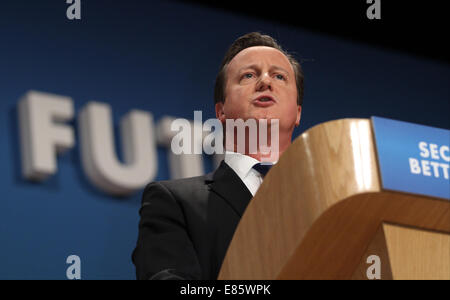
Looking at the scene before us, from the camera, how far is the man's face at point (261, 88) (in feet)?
5.01

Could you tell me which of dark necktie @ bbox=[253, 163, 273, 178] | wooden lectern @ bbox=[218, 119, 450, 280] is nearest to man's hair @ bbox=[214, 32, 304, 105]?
dark necktie @ bbox=[253, 163, 273, 178]

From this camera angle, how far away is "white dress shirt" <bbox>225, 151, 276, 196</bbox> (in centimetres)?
147

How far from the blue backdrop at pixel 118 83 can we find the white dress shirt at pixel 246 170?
123cm

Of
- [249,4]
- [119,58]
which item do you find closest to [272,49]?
[119,58]

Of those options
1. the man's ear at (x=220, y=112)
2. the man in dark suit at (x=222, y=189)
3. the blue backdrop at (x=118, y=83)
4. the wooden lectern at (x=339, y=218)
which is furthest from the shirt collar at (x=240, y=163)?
the blue backdrop at (x=118, y=83)

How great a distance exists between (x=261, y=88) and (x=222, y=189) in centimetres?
26

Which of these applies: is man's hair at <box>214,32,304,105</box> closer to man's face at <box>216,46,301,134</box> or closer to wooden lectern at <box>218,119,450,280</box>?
man's face at <box>216,46,301,134</box>

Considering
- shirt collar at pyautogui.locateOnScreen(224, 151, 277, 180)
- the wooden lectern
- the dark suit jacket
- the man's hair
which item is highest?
the man's hair

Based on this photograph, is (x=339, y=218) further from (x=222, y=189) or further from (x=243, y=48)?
(x=243, y=48)

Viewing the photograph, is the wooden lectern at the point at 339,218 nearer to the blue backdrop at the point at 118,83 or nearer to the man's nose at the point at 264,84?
the man's nose at the point at 264,84

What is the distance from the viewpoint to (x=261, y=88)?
5.11ft

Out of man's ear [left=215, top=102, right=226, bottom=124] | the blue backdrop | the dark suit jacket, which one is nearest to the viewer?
the dark suit jacket

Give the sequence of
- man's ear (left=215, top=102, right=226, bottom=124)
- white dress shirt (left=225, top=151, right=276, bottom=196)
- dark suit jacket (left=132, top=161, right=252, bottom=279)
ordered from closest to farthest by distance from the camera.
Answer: dark suit jacket (left=132, top=161, right=252, bottom=279)
white dress shirt (left=225, top=151, right=276, bottom=196)
man's ear (left=215, top=102, right=226, bottom=124)
